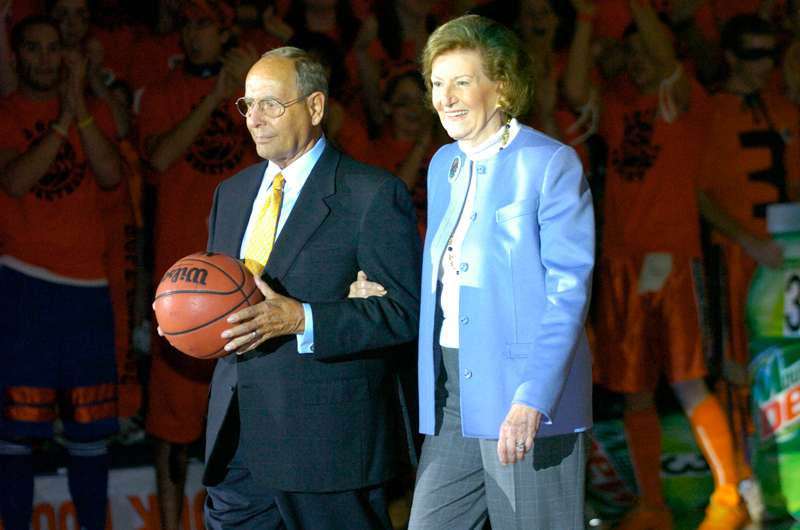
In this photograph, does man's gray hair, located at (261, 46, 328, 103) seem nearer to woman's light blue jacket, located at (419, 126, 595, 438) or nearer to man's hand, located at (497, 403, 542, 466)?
→ woman's light blue jacket, located at (419, 126, 595, 438)

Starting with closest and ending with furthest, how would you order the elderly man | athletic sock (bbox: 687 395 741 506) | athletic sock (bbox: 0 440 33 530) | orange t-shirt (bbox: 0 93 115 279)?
the elderly man < athletic sock (bbox: 0 440 33 530) < orange t-shirt (bbox: 0 93 115 279) < athletic sock (bbox: 687 395 741 506)

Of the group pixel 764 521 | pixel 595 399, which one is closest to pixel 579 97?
pixel 595 399

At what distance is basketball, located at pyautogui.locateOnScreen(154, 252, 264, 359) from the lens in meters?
1.78

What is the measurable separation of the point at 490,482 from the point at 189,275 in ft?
2.67

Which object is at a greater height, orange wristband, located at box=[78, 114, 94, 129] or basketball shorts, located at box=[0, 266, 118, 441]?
orange wristband, located at box=[78, 114, 94, 129]

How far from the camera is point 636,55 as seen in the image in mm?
4375

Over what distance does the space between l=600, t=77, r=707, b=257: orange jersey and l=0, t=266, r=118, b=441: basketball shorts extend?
2601 mm

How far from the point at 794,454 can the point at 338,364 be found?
2716 millimetres

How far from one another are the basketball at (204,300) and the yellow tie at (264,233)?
0.15 m

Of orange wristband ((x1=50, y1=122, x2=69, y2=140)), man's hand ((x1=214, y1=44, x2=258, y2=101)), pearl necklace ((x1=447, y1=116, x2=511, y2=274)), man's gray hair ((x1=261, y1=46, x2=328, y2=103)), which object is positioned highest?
man's hand ((x1=214, y1=44, x2=258, y2=101))

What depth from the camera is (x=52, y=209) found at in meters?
3.46

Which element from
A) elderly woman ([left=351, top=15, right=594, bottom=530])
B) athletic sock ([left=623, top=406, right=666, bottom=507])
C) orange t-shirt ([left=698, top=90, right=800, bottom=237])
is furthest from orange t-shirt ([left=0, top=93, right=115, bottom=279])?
orange t-shirt ([left=698, top=90, right=800, bottom=237])

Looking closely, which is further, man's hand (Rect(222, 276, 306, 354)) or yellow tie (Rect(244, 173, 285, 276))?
yellow tie (Rect(244, 173, 285, 276))

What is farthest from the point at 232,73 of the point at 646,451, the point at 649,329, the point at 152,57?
the point at 646,451
